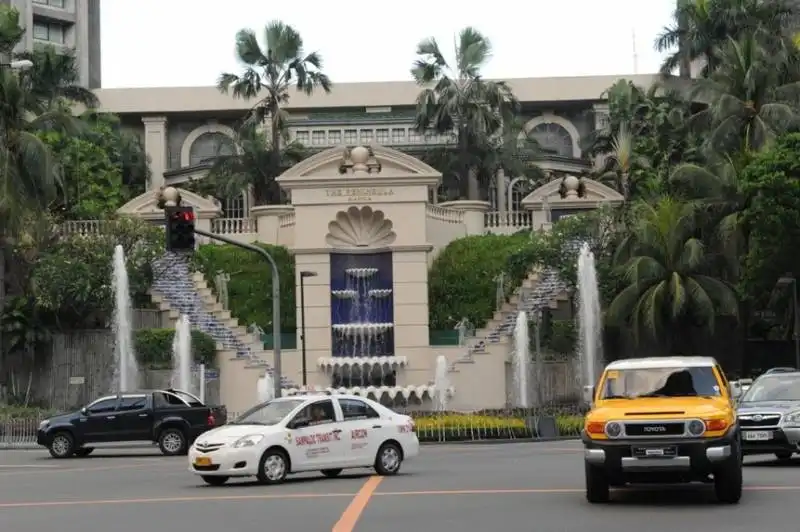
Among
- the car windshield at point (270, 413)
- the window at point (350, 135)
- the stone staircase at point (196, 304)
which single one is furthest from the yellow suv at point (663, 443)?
the window at point (350, 135)

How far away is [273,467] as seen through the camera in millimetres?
22859

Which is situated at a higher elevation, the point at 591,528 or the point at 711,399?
the point at 711,399

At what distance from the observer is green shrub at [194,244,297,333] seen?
57281 mm

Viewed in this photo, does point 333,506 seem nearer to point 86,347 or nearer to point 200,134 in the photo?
point 86,347

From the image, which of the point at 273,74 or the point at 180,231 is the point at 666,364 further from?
the point at 273,74

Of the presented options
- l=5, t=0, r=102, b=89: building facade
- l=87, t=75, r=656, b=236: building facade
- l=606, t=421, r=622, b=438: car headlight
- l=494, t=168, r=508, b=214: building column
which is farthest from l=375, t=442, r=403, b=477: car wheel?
l=5, t=0, r=102, b=89: building facade

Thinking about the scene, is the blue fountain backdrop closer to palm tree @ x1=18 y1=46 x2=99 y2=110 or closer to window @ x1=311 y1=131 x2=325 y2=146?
palm tree @ x1=18 y1=46 x2=99 y2=110

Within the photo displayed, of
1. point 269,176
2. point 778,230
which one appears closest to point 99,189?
point 269,176

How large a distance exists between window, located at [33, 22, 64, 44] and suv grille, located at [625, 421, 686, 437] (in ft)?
273

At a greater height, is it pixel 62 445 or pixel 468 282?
pixel 468 282

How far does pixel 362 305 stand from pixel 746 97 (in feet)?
51.8

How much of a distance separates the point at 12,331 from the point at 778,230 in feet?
83.4

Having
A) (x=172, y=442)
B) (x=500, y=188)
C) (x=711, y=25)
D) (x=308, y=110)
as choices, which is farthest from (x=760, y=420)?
(x=308, y=110)

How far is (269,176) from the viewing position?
209 feet
